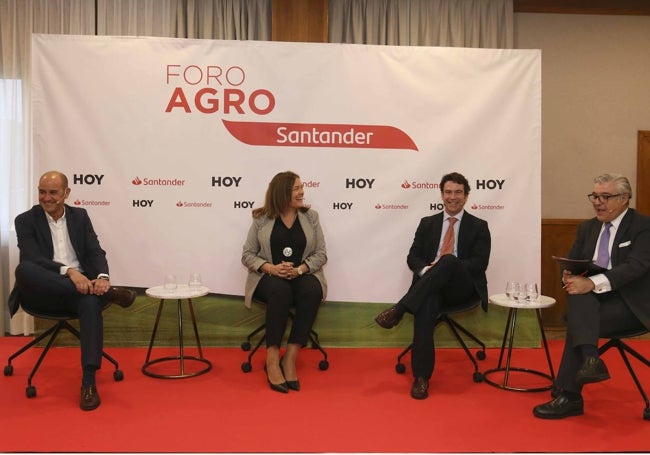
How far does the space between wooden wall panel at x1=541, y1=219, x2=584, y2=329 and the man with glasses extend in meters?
1.77

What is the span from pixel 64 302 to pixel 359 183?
2.12m

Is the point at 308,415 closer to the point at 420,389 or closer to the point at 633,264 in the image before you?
the point at 420,389

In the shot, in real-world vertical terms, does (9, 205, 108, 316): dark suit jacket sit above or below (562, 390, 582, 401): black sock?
above

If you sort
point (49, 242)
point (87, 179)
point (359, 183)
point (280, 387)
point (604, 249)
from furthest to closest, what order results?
point (359, 183) → point (87, 179) → point (49, 242) → point (280, 387) → point (604, 249)

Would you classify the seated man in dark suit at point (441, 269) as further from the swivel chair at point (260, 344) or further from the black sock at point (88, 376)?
the black sock at point (88, 376)

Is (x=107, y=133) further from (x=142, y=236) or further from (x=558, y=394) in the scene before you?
(x=558, y=394)

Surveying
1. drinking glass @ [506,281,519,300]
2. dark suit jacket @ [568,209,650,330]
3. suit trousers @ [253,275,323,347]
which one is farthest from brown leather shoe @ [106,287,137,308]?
dark suit jacket @ [568,209,650,330]

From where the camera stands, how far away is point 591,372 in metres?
2.98

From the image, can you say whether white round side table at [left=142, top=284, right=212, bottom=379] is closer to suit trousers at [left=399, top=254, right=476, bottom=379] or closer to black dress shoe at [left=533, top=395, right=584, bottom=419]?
suit trousers at [left=399, top=254, right=476, bottom=379]

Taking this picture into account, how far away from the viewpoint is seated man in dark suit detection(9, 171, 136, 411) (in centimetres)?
337

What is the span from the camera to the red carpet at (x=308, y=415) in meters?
2.80

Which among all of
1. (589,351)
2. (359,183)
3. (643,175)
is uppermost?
(643,175)

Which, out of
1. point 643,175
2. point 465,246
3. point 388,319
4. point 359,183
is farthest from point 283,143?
point 643,175

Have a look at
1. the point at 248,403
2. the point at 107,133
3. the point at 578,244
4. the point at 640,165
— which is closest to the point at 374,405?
the point at 248,403
